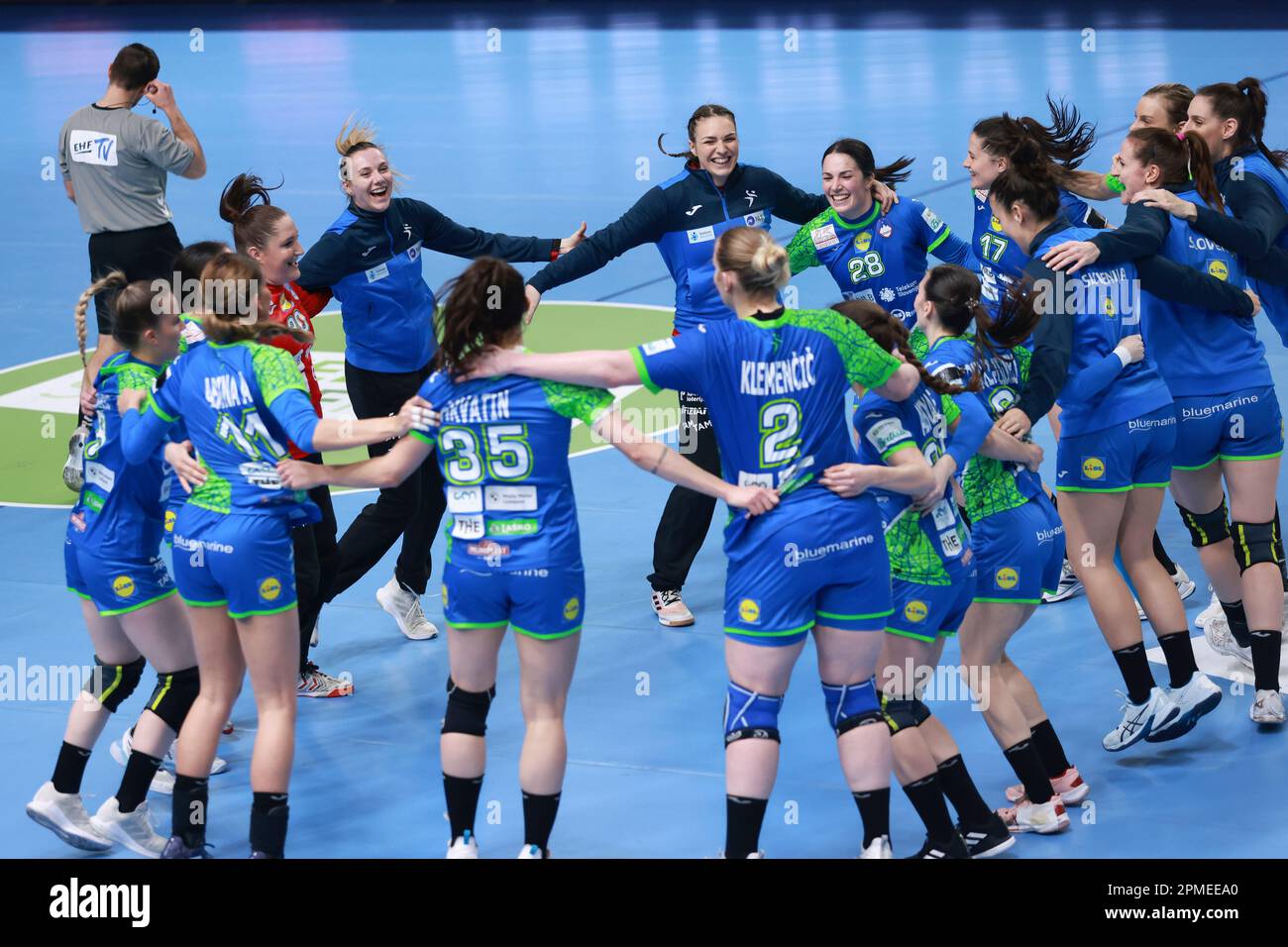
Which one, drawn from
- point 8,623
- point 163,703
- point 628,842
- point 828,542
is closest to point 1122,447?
point 828,542

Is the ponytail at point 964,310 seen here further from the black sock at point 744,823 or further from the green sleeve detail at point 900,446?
the black sock at point 744,823

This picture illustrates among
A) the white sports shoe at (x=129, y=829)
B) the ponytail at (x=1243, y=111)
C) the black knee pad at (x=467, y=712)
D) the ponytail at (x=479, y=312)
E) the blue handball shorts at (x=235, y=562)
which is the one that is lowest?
the white sports shoe at (x=129, y=829)

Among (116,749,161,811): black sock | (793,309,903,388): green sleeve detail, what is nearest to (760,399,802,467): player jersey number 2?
(793,309,903,388): green sleeve detail

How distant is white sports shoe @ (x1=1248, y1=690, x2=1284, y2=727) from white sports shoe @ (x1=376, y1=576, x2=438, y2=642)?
393 cm

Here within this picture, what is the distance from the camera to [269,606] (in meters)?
5.74

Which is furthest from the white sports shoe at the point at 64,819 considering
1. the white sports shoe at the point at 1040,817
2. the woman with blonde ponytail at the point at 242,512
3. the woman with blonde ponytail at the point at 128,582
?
the white sports shoe at the point at 1040,817

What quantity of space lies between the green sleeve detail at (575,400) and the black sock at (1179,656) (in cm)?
291

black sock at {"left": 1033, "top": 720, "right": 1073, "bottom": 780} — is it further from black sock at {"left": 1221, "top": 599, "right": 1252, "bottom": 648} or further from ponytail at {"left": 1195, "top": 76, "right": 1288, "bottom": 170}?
ponytail at {"left": 1195, "top": 76, "right": 1288, "bottom": 170}

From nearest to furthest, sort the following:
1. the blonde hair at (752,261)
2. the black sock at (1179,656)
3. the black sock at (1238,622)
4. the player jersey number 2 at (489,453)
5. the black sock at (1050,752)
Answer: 1. the blonde hair at (752,261)
2. the player jersey number 2 at (489,453)
3. the black sock at (1050,752)
4. the black sock at (1179,656)
5. the black sock at (1238,622)

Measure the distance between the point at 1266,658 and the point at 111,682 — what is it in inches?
187

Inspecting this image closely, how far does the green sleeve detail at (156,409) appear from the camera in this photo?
19.3 feet

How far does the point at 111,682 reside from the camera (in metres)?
6.38

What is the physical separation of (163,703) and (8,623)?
2.89 metres

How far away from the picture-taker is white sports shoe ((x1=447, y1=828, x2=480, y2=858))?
562 cm
